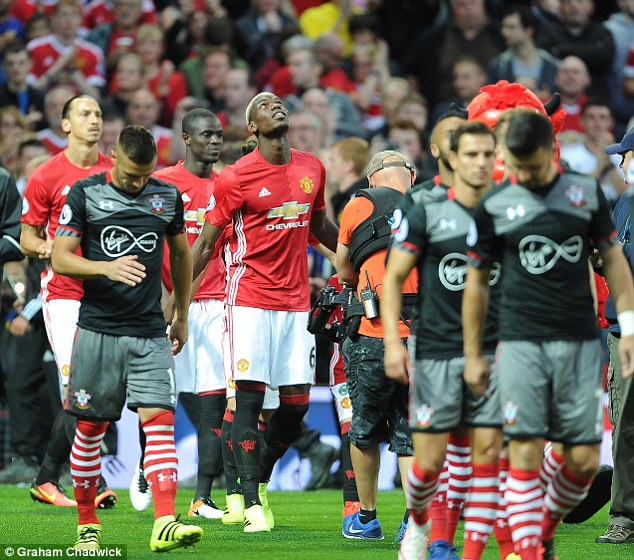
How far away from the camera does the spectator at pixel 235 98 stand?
16703mm

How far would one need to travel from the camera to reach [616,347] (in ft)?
30.3

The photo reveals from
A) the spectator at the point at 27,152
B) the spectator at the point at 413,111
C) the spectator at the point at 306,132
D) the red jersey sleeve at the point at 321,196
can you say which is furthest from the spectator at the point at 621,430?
the spectator at the point at 413,111

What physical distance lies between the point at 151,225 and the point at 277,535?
8.03ft

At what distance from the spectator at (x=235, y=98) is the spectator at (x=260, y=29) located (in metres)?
1.21

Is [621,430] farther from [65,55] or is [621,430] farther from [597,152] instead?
[65,55]

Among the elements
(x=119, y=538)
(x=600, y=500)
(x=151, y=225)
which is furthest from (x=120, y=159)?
(x=600, y=500)

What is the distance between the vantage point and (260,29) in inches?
715

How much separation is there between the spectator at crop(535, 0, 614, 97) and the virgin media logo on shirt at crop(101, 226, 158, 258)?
10.9 metres

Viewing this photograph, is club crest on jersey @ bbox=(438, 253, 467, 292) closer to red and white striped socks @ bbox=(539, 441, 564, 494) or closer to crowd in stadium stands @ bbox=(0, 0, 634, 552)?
red and white striped socks @ bbox=(539, 441, 564, 494)

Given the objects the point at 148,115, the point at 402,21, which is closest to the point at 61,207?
the point at 148,115

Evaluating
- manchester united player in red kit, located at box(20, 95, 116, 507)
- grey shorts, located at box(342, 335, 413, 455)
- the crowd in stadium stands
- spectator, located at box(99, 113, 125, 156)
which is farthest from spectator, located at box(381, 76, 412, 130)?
grey shorts, located at box(342, 335, 413, 455)

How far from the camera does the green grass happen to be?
803 cm

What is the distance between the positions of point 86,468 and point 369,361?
1868mm

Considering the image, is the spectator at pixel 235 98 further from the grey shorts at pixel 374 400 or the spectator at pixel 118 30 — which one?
the grey shorts at pixel 374 400
